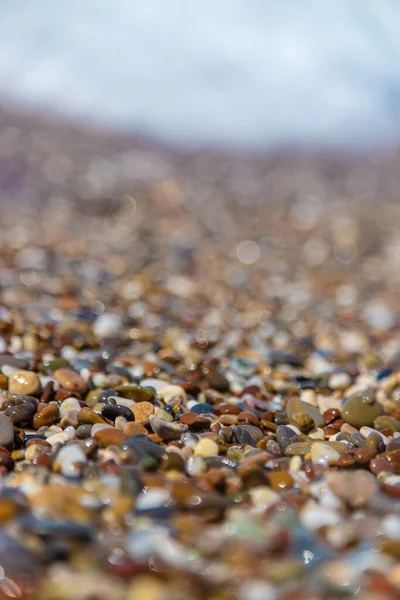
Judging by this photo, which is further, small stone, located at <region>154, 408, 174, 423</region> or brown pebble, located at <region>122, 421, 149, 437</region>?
small stone, located at <region>154, 408, 174, 423</region>

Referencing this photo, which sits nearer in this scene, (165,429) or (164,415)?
(165,429)

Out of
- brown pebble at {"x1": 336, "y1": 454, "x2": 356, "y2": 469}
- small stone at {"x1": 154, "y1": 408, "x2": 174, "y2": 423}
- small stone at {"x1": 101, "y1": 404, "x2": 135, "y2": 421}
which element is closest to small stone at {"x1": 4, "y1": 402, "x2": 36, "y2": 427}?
small stone at {"x1": 101, "y1": 404, "x2": 135, "y2": 421}

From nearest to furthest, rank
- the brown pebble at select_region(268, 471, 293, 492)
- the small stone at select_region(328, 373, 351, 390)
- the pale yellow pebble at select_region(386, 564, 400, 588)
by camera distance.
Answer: the pale yellow pebble at select_region(386, 564, 400, 588) < the brown pebble at select_region(268, 471, 293, 492) < the small stone at select_region(328, 373, 351, 390)

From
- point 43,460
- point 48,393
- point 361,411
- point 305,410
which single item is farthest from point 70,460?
point 361,411

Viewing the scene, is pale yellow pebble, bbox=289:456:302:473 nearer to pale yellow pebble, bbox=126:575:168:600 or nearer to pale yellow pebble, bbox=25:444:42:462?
pale yellow pebble, bbox=126:575:168:600

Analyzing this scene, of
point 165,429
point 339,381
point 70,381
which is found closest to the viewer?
point 165,429

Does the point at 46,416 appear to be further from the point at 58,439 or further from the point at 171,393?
the point at 171,393

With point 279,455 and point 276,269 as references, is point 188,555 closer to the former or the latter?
point 279,455
